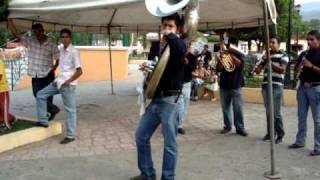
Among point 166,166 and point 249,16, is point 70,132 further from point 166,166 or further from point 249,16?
point 249,16

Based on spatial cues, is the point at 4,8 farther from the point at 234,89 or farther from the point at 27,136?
the point at 234,89

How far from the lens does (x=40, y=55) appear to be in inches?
340

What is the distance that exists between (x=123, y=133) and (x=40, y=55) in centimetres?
191

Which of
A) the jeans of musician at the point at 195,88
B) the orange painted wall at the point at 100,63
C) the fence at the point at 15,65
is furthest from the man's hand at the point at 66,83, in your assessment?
the orange painted wall at the point at 100,63

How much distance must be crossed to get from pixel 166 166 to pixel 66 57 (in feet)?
10.1

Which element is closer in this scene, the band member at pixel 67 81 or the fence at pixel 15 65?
the band member at pixel 67 81

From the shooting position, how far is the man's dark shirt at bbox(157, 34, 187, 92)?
5102mm

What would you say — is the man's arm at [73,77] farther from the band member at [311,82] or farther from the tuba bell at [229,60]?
the band member at [311,82]

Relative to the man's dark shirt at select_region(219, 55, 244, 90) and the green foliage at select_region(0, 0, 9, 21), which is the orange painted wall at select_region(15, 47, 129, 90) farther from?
the man's dark shirt at select_region(219, 55, 244, 90)

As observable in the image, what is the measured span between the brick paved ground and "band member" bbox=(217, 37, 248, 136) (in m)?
0.30

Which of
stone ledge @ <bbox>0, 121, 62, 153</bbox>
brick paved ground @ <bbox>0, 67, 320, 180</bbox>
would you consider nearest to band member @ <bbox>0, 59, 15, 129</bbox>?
stone ledge @ <bbox>0, 121, 62, 153</bbox>

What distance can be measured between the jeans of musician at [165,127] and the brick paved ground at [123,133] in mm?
966

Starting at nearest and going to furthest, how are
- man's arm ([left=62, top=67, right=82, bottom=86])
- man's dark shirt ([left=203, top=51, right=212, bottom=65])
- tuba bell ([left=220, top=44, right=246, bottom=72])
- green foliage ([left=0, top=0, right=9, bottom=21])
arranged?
1. man's arm ([left=62, top=67, right=82, bottom=86])
2. green foliage ([left=0, top=0, right=9, bottom=21])
3. tuba bell ([left=220, top=44, right=246, bottom=72])
4. man's dark shirt ([left=203, top=51, right=212, bottom=65])

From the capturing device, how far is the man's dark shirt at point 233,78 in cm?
853
